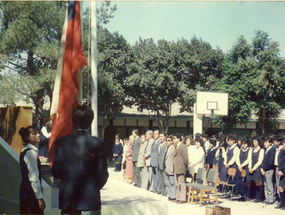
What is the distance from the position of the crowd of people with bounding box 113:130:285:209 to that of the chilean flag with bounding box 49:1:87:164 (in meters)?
5.21

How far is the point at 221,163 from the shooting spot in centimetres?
1205

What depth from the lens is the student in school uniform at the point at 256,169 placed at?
10781 millimetres

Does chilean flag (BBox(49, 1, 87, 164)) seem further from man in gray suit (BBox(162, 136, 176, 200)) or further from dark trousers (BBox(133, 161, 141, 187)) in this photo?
dark trousers (BBox(133, 161, 141, 187))

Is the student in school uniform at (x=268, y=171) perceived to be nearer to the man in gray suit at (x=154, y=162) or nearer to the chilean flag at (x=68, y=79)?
the man in gray suit at (x=154, y=162)

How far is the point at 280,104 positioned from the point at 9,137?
23.8 m

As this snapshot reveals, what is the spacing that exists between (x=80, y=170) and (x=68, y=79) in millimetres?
2547

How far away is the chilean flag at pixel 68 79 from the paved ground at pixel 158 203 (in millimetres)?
2282

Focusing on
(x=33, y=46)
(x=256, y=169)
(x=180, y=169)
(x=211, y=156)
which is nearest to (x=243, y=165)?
(x=256, y=169)

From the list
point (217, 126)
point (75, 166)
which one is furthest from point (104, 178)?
point (217, 126)

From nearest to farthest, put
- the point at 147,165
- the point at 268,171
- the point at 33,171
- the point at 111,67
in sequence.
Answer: the point at 33,171, the point at 268,171, the point at 147,165, the point at 111,67

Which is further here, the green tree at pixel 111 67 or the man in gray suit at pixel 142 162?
the green tree at pixel 111 67

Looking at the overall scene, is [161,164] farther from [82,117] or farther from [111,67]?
[111,67]

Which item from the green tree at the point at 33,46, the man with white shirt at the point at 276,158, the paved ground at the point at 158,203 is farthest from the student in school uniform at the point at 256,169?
the green tree at the point at 33,46

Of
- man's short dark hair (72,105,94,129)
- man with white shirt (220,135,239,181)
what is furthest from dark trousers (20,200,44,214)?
man with white shirt (220,135,239,181)
